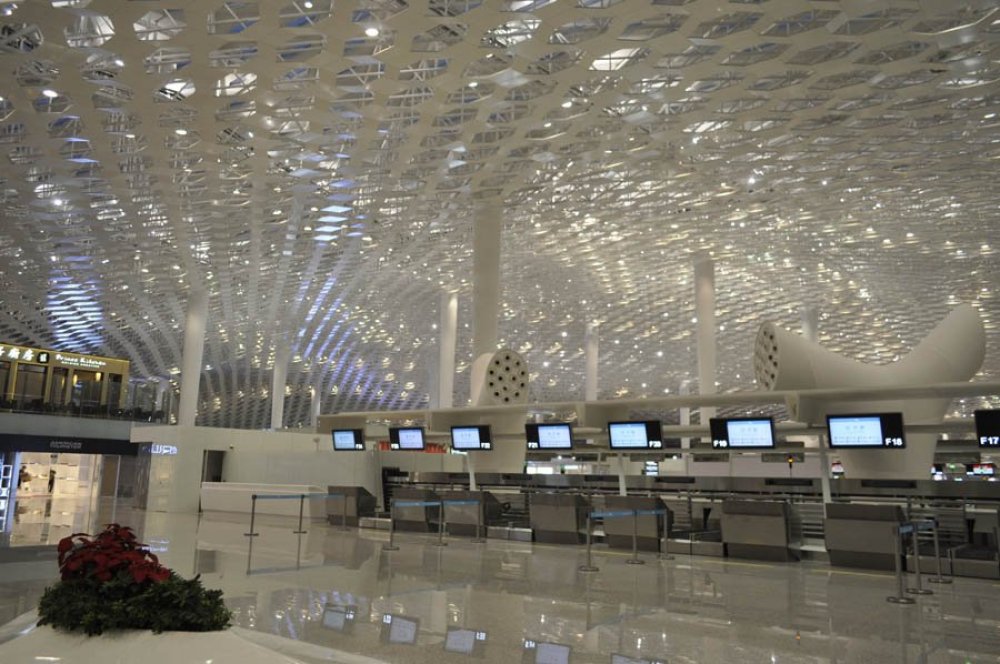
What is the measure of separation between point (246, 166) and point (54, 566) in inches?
526

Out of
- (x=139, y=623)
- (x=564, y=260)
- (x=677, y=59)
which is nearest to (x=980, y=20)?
(x=677, y=59)

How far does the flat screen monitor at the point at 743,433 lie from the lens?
1346 centimetres

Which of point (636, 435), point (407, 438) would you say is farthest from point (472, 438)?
point (636, 435)

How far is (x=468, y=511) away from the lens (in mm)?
17094

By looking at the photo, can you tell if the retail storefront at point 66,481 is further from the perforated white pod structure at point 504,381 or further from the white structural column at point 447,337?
the white structural column at point 447,337

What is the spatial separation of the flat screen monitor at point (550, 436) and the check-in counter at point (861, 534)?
586 cm

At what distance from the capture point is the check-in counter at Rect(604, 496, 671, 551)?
45.0 feet

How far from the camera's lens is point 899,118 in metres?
18.9

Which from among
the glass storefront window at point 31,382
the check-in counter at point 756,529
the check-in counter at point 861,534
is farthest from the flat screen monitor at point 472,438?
the glass storefront window at point 31,382

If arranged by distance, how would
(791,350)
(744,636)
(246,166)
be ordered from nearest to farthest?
(744,636)
(791,350)
(246,166)

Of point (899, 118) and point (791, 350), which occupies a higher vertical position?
point (899, 118)

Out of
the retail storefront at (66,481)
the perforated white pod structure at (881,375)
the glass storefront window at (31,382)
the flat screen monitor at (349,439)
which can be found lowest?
the retail storefront at (66,481)

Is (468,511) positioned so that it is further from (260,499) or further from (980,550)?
(980,550)

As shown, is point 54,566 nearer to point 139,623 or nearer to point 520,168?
point 139,623
